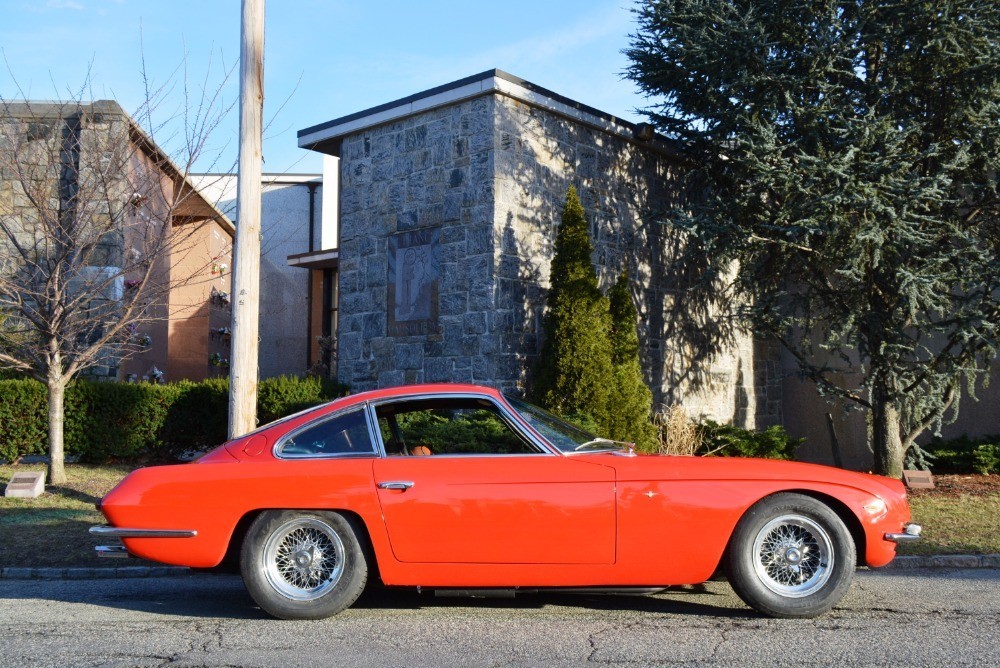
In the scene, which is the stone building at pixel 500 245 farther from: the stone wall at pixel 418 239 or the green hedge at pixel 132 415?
the green hedge at pixel 132 415

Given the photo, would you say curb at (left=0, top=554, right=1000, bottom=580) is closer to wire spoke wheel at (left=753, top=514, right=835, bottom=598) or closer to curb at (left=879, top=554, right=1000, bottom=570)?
curb at (left=879, top=554, right=1000, bottom=570)

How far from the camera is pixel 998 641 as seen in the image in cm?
484

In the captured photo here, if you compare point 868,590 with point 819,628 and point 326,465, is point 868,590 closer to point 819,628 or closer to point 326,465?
point 819,628

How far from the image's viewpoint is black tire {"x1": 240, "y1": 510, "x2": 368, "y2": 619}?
17.5ft

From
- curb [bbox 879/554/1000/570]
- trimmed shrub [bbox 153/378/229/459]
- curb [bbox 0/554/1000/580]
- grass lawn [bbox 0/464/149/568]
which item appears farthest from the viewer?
trimmed shrub [bbox 153/378/229/459]

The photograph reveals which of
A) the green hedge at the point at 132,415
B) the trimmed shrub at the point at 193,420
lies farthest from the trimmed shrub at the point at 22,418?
the trimmed shrub at the point at 193,420

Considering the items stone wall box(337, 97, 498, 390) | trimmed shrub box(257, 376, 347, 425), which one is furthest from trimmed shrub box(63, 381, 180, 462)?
stone wall box(337, 97, 498, 390)

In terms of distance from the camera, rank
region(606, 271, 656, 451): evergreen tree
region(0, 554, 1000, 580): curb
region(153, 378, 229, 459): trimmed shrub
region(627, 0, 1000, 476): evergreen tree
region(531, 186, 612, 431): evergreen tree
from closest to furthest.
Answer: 1. region(0, 554, 1000, 580): curb
2. region(627, 0, 1000, 476): evergreen tree
3. region(531, 186, 612, 431): evergreen tree
4. region(606, 271, 656, 451): evergreen tree
5. region(153, 378, 229, 459): trimmed shrub

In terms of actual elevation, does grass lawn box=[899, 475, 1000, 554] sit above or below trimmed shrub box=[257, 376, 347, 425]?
below

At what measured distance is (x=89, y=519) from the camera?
8961mm

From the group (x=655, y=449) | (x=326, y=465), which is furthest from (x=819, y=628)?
(x=655, y=449)

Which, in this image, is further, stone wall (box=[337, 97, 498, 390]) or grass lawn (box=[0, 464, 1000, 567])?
stone wall (box=[337, 97, 498, 390])

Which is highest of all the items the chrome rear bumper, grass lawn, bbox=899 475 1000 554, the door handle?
the door handle

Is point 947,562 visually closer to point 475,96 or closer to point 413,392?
point 413,392
